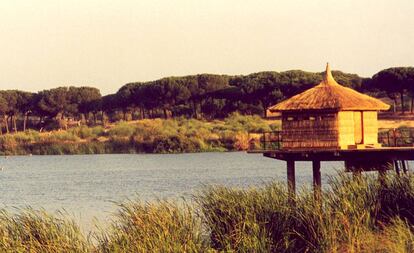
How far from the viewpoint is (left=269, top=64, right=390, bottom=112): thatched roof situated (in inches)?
1208

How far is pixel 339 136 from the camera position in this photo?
100 feet

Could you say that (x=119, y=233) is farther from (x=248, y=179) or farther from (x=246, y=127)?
(x=246, y=127)

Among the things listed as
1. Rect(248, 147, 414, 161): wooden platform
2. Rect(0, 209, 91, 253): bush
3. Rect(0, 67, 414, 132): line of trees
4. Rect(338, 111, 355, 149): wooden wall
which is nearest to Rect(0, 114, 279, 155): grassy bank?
Rect(0, 67, 414, 132): line of trees

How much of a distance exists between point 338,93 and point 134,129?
5284 centimetres

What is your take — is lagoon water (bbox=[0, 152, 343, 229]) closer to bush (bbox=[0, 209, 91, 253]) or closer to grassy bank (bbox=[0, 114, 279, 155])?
grassy bank (bbox=[0, 114, 279, 155])

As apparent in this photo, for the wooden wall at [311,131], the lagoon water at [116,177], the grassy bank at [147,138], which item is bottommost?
the lagoon water at [116,177]

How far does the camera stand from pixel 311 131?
3108 cm

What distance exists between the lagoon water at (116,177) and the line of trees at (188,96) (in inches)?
684

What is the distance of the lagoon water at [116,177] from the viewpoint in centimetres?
3922

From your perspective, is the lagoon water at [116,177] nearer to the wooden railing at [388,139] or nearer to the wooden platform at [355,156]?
the wooden platform at [355,156]

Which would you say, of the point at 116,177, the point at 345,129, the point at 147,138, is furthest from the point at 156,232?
the point at 147,138

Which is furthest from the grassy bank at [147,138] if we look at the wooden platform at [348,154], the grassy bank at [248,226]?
the grassy bank at [248,226]

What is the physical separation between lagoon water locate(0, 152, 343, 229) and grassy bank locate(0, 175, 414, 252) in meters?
11.4

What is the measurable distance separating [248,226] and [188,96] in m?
81.7
